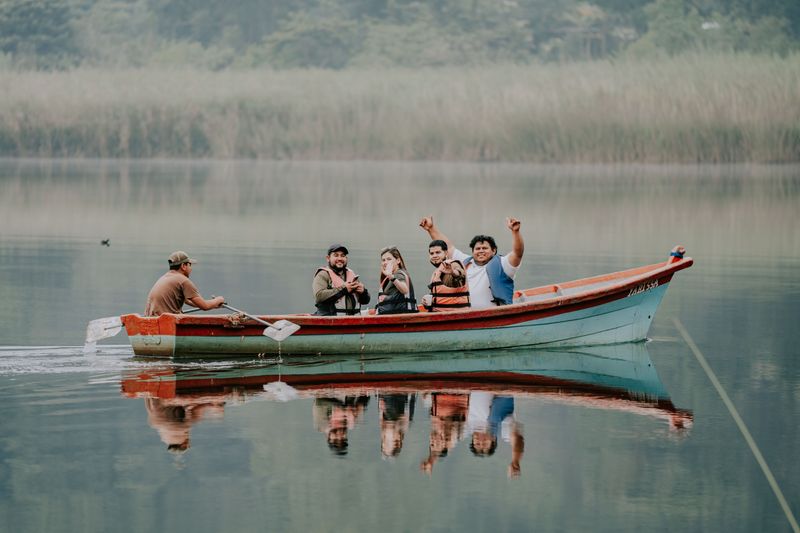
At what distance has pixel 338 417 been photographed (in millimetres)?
9680

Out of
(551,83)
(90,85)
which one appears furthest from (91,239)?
(90,85)

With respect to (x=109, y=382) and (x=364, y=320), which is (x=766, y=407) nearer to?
(x=364, y=320)

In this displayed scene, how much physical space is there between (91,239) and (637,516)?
1590cm

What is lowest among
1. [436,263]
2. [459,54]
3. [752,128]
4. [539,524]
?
[539,524]

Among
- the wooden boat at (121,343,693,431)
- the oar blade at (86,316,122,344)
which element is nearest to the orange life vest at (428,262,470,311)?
the wooden boat at (121,343,693,431)

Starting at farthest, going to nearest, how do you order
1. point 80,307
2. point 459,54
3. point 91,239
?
1. point 459,54
2. point 91,239
3. point 80,307

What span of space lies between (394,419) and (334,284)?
9.55ft

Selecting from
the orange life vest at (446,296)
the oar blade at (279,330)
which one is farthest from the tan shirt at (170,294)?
the orange life vest at (446,296)

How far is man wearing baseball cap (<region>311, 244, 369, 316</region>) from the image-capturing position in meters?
12.3

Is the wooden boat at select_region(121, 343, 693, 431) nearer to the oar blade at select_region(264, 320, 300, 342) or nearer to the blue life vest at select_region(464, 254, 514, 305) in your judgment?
the oar blade at select_region(264, 320, 300, 342)

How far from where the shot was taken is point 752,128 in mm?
35031

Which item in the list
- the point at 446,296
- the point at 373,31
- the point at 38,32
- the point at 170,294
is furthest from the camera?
the point at 373,31

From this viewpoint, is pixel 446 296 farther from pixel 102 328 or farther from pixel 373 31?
pixel 373 31

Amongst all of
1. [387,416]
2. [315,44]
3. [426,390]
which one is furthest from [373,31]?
[387,416]
